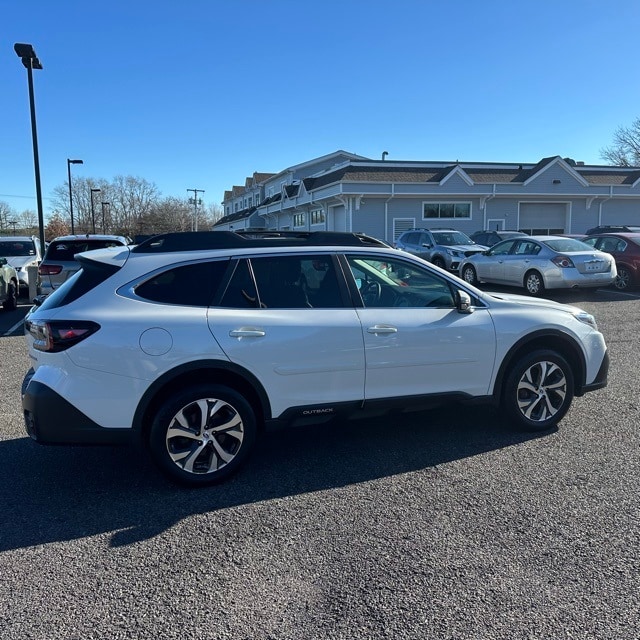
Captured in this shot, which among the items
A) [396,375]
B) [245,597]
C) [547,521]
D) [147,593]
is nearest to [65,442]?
[147,593]

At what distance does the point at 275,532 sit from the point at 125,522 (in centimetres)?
95

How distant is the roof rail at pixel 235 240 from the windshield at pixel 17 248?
43.6ft

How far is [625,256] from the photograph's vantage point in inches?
577

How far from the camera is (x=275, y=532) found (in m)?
3.28

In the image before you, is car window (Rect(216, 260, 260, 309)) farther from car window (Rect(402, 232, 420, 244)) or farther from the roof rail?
car window (Rect(402, 232, 420, 244))

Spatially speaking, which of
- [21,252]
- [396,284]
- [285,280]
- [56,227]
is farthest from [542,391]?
[56,227]

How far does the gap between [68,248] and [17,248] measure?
21.2 feet

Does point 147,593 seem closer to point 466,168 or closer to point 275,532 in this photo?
point 275,532

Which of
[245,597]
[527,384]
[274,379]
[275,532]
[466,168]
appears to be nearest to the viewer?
[245,597]

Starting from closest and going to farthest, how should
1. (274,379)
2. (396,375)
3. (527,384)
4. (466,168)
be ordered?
(274,379)
(396,375)
(527,384)
(466,168)

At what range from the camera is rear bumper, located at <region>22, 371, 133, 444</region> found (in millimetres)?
3527

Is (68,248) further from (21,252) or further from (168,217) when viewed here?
(168,217)

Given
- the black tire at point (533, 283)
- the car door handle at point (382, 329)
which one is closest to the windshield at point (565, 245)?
the black tire at point (533, 283)

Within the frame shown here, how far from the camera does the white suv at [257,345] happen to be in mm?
3564
